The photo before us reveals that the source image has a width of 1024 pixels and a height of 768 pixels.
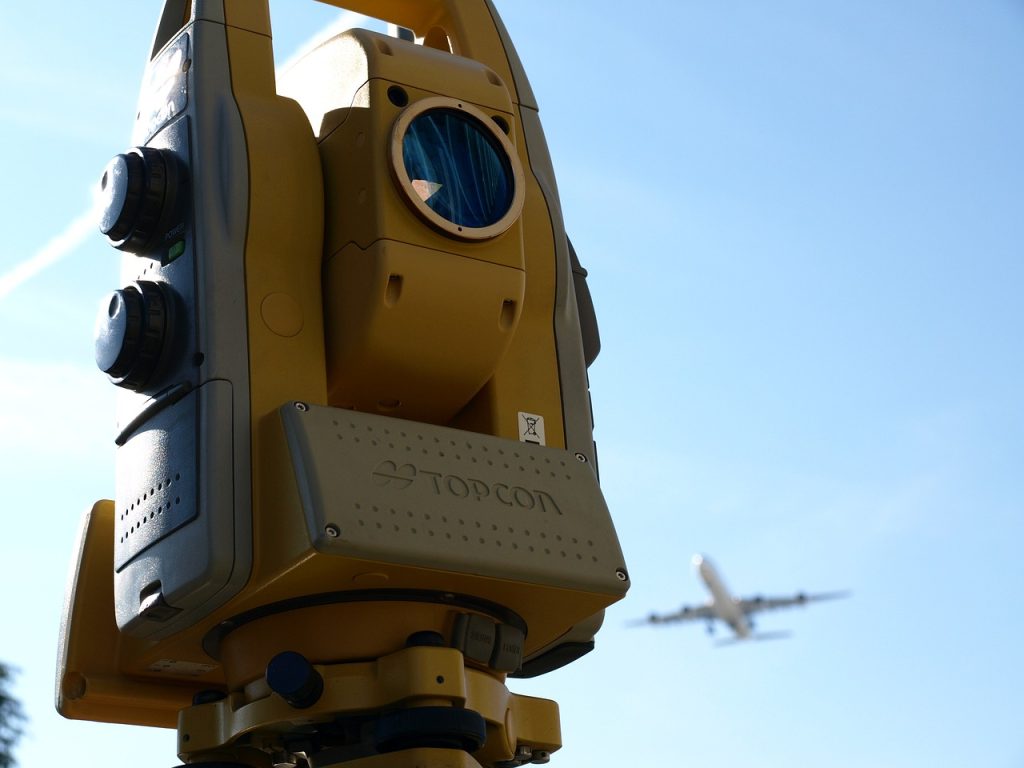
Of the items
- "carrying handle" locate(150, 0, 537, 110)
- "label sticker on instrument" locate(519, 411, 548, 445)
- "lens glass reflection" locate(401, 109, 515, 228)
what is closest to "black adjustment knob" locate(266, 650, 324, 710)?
"label sticker on instrument" locate(519, 411, 548, 445)

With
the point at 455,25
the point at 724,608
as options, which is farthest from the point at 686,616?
the point at 455,25

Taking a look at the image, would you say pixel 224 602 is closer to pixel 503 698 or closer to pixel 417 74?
pixel 503 698

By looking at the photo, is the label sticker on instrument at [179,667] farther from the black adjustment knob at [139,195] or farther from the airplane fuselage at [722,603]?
the airplane fuselage at [722,603]

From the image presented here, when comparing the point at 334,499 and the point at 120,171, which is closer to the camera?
the point at 334,499

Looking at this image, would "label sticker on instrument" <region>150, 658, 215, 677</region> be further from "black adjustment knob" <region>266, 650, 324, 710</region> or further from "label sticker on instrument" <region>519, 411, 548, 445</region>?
"label sticker on instrument" <region>519, 411, 548, 445</region>

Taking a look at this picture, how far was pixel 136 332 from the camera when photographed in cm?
340

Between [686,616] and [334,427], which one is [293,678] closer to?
[334,427]

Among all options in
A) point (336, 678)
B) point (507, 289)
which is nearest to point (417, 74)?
point (507, 289)

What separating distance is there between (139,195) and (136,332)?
1.08 ft

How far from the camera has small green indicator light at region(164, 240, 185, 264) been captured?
11.5ft

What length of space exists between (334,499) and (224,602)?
35cm

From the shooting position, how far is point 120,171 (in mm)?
3559

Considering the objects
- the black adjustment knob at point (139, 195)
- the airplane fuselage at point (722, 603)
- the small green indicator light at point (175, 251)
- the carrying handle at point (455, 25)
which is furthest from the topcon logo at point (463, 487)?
the airplane fuselage at point (722, 603)

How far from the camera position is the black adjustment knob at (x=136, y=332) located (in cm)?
340
